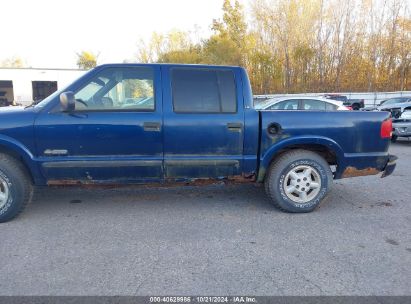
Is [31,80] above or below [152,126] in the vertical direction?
above

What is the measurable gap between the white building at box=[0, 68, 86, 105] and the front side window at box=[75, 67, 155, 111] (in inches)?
1215

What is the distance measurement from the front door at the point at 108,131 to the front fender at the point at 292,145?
1.32m

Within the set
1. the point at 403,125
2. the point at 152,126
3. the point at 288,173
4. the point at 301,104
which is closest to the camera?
the point at 152,126

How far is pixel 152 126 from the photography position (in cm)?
372

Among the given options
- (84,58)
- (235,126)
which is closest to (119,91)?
(235,126)

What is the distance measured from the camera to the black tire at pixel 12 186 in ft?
11.8

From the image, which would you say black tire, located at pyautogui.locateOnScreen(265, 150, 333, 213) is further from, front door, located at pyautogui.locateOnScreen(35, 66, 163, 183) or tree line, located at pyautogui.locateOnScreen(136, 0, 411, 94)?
tree line, located at pyautogui.locateOnScreen(136, 0, 411, 94)

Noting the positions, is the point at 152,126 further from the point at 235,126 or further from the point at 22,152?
the point at 22,152

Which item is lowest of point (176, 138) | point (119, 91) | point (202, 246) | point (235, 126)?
point (202, 246)

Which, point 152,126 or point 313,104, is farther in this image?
point 313,104

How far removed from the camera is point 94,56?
59.8m

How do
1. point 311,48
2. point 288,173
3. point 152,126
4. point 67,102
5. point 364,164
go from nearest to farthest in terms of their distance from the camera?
point 67,102, point 152,126, point 288,173, point 364,164, point 311,48

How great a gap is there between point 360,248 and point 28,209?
4119mm

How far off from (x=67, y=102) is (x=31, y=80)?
3414cm
